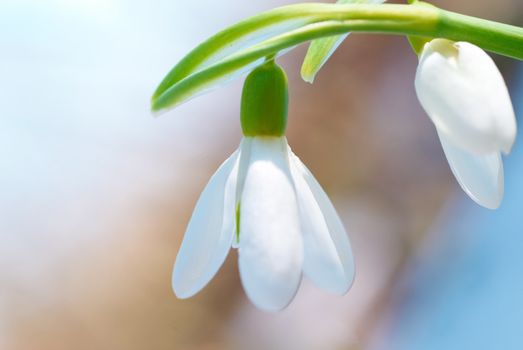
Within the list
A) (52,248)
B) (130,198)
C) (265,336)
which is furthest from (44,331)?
(265,336)

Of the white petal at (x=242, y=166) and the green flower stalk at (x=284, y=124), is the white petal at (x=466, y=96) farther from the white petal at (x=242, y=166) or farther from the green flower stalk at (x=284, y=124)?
the white petal at (x=242, y=166)

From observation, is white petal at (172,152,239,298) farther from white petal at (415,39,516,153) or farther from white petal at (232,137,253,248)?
white petal at (415,39,516,153)

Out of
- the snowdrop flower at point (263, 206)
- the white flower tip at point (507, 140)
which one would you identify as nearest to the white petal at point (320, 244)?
the snowdrop flower at point (263, 206)

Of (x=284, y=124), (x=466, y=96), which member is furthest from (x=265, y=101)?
(x=466, y=96)

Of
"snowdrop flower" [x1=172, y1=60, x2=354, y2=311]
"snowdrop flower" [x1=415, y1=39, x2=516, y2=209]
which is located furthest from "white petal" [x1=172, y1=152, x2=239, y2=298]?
"snowdrop flower" [x1=415, y1=39, x2=516, y2=209]

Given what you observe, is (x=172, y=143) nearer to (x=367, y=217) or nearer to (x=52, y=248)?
(x=52, y=248)

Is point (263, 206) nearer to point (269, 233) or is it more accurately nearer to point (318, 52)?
point (269, 233)
